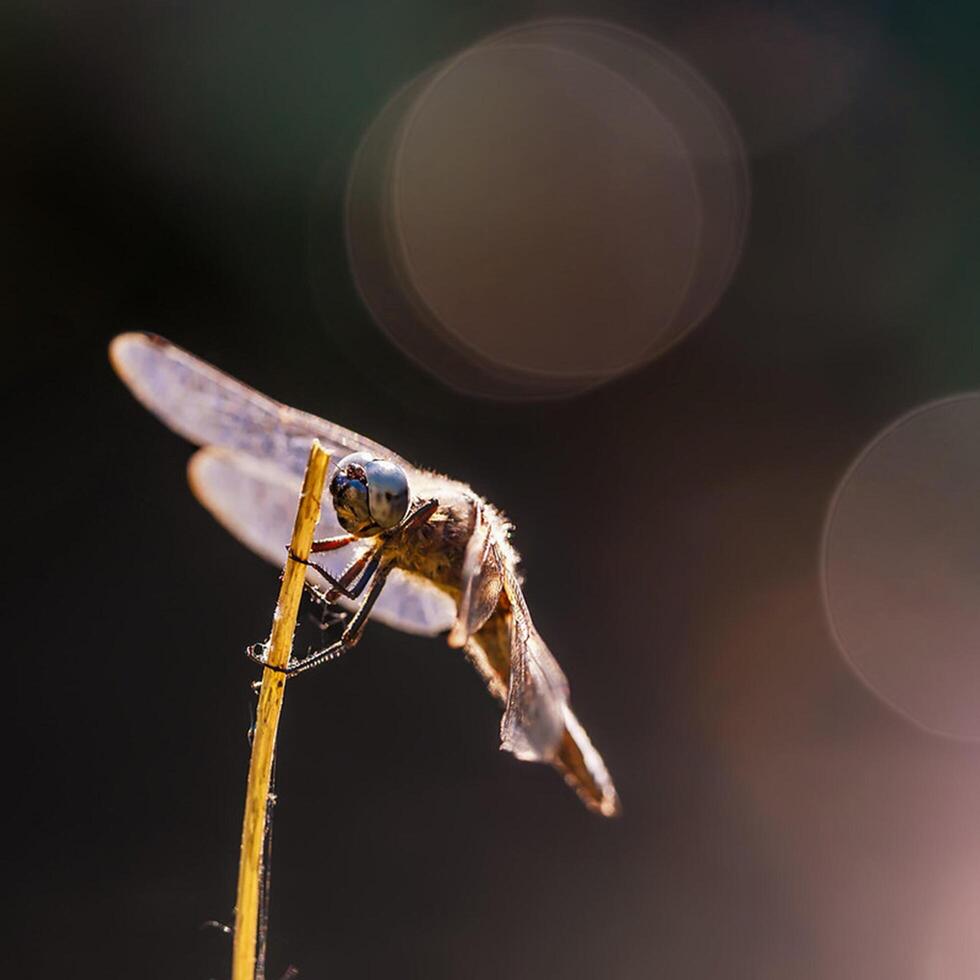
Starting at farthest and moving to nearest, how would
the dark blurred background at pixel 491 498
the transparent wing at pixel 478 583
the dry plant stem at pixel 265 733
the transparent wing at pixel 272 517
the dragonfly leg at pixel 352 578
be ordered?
the dark blurred background at pixel 491 498 → the transparent wing at pixel 272 517 → the dragonfly leg at pixel 352 578 → the transparent wing at pixel 478 583 → the dry plant stem at pixel 265 733

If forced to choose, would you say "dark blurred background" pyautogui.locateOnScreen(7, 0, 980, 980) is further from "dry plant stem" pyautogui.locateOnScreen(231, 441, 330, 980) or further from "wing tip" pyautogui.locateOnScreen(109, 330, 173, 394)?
"dry plant stem" pyautogui.locateOnScreen(231, 441, 330, 980)

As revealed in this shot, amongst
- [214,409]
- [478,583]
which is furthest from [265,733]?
[214,409]

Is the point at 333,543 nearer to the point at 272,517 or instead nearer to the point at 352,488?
the point at 352,488

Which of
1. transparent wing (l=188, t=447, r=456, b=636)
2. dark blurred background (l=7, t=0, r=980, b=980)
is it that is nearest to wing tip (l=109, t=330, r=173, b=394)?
transparent wing (l=188, t=447, r=456, b=636)

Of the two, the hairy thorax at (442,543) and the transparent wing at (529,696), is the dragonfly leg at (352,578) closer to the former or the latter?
the hairy thorax at (442,543)

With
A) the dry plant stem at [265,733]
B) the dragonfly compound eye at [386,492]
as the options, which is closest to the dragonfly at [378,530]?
the dragonfly compound eye at [386,492]

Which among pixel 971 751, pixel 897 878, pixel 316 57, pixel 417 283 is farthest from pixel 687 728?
pixel 316 57
